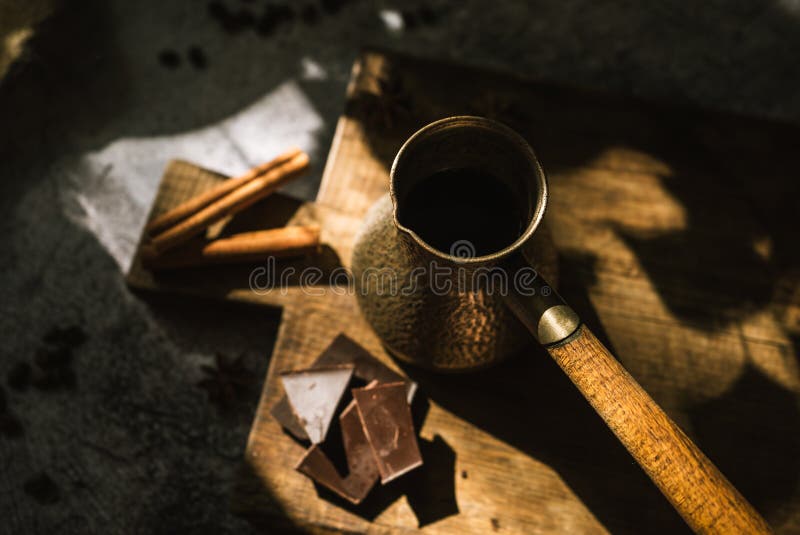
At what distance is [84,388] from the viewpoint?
135cm

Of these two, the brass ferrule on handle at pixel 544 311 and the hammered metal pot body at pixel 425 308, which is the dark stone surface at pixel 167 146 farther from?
the brass ferrule on handle at pixel 544 311

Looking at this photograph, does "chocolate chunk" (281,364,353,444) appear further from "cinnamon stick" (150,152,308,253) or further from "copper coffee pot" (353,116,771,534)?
"cinnamon stick" (150,152,308,253)

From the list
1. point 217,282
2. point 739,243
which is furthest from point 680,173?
point 217,282

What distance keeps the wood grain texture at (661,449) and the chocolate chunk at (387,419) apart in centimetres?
32

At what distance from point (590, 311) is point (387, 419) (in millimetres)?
376

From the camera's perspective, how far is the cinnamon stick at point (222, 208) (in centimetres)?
103

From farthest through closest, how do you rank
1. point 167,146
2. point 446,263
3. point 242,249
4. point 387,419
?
point 167,146, point 242,249, point 387,419, point 446,263

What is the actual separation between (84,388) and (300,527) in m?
0.71

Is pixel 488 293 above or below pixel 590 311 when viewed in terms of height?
above

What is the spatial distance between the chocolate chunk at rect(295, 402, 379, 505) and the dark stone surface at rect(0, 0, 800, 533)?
44 centimetres

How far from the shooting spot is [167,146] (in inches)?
61.4

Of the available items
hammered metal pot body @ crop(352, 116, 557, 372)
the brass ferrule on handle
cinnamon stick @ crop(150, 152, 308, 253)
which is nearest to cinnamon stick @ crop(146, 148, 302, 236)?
cinnamon stick @ crop(150, 152, 308, 253)

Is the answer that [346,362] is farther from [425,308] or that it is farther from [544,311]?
[544,311]

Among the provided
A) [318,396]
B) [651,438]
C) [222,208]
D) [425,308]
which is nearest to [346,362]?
[318,396]
